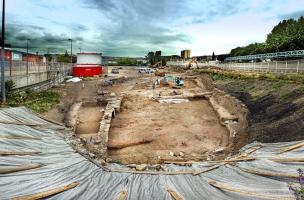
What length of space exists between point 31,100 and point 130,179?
18.8 m

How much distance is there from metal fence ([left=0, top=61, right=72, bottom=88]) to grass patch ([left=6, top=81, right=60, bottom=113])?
0.96 metres

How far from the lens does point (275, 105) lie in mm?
23297

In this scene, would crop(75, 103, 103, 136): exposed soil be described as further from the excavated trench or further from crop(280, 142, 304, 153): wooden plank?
crop(280, 142, 304, 153): wooden plank

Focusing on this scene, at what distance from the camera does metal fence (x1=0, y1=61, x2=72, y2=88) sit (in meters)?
26.9

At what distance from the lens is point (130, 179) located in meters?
10.3

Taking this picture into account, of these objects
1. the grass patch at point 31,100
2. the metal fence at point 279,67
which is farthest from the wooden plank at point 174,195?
the metal fence at point 279,67

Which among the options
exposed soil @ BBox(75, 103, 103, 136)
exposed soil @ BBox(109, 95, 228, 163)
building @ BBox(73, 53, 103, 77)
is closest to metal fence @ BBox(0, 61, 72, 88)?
exposed soil @ BBox(75, 103, 103, 136)

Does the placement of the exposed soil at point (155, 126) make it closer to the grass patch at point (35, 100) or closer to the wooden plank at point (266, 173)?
the grass patch at point (35, 100)

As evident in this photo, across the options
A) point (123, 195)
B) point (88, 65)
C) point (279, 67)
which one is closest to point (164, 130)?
point (123, 195)

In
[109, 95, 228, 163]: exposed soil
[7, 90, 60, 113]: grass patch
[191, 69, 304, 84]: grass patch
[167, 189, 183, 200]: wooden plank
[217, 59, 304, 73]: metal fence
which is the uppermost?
[217, 59, 304, 73]: metal fence

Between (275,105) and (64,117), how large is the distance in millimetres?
16264

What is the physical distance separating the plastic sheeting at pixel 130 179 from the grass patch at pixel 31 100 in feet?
33.4

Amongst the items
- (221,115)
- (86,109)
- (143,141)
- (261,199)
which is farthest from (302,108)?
(86,109)

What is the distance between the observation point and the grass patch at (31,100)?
23900 mm
